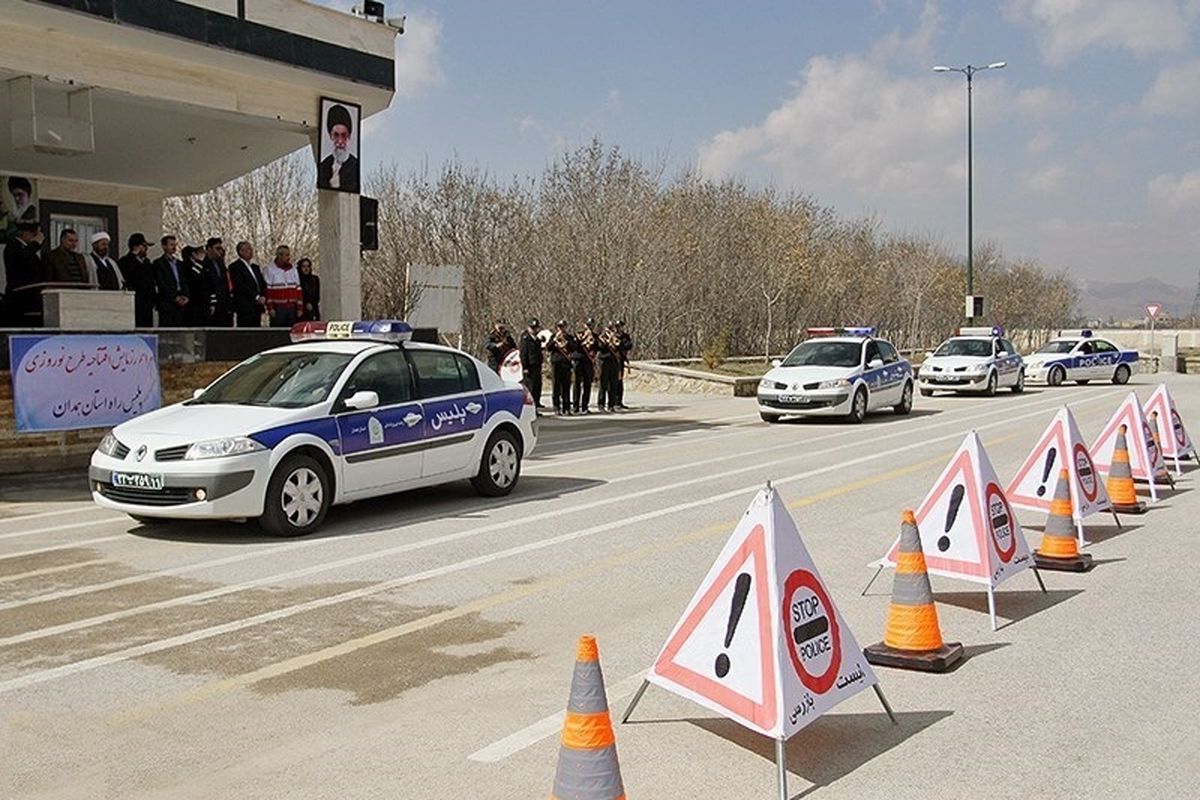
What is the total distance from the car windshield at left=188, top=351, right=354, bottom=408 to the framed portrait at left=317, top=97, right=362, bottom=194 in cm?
741

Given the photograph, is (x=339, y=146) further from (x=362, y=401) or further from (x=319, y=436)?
(x=319, y=436)

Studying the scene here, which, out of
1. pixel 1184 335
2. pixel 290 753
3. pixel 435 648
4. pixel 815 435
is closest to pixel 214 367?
pixel 815 435

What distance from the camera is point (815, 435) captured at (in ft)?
66.0

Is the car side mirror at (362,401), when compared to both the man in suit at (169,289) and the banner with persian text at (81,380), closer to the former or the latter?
the banner with persian text at (81,380)

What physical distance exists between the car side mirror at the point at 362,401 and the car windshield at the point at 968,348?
24437 mm

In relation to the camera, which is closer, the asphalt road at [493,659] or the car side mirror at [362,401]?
the asphalt road at [493,659]

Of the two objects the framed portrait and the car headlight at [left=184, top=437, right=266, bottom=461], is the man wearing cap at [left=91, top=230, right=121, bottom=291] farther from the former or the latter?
the car headlight at [left=184, top=437, right=266, bottom=461]

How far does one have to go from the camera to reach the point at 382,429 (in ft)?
35.7

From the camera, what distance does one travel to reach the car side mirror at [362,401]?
34.3 ft

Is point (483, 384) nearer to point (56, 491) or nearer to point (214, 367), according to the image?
point (56, 491)

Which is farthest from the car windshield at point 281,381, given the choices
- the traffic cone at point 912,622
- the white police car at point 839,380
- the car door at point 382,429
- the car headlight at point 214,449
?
the white police car at point 839,380

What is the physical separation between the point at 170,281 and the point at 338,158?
3433 millimetres

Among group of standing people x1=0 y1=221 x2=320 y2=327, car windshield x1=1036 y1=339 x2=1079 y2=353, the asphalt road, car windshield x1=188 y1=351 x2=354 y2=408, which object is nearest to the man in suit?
group of standing people x1=0 y1=221 x2=320 y2=327

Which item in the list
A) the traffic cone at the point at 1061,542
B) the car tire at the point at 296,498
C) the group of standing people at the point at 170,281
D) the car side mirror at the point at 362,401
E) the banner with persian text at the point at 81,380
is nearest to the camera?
the traffic cone at the point at 1061,542
